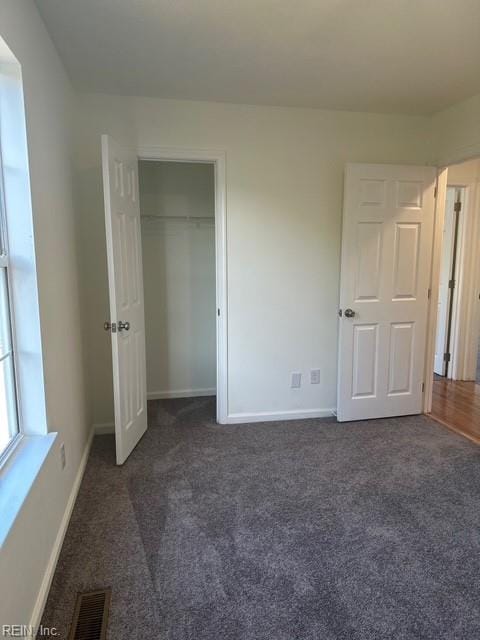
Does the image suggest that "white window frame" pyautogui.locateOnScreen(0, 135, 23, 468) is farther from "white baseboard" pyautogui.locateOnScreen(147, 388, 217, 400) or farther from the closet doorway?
"white baseboard" pyautogui.locateOnScreen(147, 388, 217, 400)

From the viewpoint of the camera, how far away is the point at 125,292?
2699 mm

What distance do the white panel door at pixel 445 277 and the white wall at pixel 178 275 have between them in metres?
2.64

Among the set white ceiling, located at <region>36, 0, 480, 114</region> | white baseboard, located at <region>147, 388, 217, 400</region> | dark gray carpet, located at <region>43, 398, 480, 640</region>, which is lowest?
dark gray carpet, located at <region>43, 398, 480, 640</region>

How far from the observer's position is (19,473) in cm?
153

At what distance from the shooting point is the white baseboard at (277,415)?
3344mm

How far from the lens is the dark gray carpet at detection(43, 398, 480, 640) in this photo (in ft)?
5.01

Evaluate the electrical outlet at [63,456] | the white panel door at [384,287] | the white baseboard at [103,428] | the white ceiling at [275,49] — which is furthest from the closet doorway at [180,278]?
the white panel door at [384,287]

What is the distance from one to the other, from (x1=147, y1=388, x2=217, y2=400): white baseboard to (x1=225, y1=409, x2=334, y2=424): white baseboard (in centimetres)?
76

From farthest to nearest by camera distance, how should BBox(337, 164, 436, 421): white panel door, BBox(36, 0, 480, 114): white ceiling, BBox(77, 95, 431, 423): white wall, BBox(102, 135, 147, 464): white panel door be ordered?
BBox(337, 164, 436, 421): white panel door, BBox(77, 95, 431, 423): white wall, BBox(102, 135, 147, 464): white panel door, BBox(36, 0, 480, 114): white ceiling

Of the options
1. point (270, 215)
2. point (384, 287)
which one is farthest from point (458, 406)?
point (270, 215)

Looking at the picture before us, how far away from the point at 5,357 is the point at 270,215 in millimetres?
2189

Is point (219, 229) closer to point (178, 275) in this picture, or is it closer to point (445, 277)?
point (178, 275)

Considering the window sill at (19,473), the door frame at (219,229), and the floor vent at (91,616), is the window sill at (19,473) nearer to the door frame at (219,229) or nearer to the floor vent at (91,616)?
the floor vent at (91,616)

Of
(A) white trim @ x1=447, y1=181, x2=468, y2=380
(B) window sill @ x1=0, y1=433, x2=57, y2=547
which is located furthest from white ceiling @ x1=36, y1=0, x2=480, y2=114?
(B) window sill @ x1=0, y1=433, x2=57, y2=547
